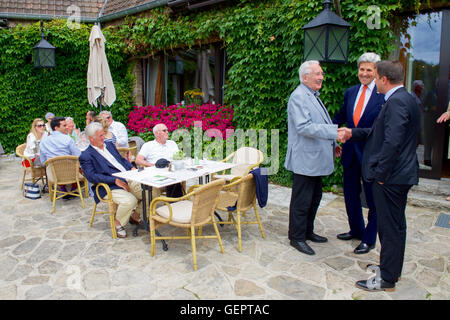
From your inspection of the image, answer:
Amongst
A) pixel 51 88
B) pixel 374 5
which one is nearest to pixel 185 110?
pixel 51 88

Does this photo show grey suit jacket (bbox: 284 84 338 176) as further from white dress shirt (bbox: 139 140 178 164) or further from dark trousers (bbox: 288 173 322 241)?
white dress shirt (bbox: 139 140 178 164)

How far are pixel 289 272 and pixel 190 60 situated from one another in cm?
685

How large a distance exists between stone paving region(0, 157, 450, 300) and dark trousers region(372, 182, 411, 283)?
25 cm

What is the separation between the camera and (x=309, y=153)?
3.45m

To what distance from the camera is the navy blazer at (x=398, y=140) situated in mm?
2568

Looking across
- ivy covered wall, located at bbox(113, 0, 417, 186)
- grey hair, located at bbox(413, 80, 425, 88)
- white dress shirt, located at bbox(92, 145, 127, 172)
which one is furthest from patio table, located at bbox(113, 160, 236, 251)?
grey hair, located at bbox(413, 80, 425, 88)

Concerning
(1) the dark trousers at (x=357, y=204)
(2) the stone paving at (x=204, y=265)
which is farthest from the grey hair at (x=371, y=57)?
(2) the stone paving at (x=204, y=265)

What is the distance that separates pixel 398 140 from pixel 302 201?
126 cm

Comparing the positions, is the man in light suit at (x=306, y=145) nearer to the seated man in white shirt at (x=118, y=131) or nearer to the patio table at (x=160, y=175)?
the patio table at (x=160, y=175)

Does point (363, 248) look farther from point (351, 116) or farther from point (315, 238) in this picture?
point (351, 116)

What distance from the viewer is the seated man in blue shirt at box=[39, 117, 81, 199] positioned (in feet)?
17.5

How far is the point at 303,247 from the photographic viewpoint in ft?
12.0

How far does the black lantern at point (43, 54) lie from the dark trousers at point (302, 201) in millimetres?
7517

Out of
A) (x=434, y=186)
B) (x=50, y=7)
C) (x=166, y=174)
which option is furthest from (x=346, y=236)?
(x=50, y=7)
